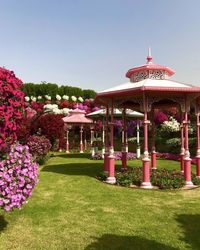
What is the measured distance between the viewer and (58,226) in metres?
6.97

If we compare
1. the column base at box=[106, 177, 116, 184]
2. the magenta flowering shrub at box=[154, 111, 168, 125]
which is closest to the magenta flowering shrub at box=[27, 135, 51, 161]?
the column base at box=[106, 177, 116, 184]

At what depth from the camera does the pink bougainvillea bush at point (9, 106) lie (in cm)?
552

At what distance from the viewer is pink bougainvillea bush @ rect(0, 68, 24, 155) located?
18.1 ft

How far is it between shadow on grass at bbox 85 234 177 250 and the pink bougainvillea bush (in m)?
2.74

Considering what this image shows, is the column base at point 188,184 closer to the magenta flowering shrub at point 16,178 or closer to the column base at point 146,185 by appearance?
the column base at point 146,185

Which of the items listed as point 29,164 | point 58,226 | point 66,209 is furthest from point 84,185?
point 29,164

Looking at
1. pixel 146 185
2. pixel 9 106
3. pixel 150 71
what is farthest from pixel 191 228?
pixel 150 71

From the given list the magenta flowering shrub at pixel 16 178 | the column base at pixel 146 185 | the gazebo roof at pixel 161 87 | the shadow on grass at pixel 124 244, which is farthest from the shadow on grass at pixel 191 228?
the gazebo roof at pixel 161 87

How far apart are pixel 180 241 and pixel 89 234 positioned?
1.99m

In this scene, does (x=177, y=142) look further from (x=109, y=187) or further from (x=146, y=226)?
(x=146, y=226)

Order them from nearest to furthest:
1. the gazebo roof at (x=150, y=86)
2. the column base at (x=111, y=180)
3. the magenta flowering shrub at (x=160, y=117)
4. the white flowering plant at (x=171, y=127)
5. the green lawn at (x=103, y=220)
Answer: the green lawn at (x=103, y=220) < the gazebo roof at (x=150, y=86) < the column base at (x=111, y=180) < the white flowering plant at (x=171, y=127) < the magenta flowering shrub at (x=160, y=117)

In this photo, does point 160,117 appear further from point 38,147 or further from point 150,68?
point 150,68

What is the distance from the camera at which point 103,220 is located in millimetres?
7395

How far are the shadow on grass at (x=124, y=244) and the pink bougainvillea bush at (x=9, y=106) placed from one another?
274 cm
